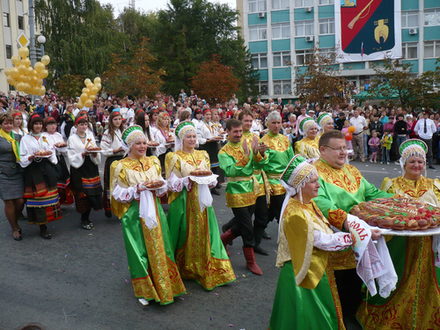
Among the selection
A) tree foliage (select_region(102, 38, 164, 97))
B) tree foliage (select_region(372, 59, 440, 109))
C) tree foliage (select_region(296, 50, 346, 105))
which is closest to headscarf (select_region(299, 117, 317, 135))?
tree foliage (select_region(296, 50, 346, 105))

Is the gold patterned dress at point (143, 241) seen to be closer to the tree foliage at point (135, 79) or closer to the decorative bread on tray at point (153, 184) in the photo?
the decorative bread on tray at point (153, 184)

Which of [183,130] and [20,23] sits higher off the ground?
[20,23]

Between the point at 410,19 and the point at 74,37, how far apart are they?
29913 millimetres

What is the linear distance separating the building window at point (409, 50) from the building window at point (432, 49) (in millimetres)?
871

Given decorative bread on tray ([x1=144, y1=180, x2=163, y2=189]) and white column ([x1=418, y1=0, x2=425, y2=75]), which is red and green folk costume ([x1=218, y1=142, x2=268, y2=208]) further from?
white column ([x1=418, y1=0, x2=425, y2=75])

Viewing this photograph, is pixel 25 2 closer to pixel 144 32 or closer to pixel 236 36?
pixel 144 32

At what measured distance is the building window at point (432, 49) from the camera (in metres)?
41.2

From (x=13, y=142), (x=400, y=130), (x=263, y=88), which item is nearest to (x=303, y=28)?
(x=263, y=88)

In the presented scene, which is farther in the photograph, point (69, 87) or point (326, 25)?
point (326, 25)

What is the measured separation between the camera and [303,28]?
44.8 metres

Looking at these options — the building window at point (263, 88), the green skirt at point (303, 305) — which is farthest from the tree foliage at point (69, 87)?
the green skirt at point (303, 305)

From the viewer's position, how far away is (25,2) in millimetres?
46531

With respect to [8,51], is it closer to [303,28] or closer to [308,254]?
[303,28]

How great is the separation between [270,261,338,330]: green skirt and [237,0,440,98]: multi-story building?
3806cm
